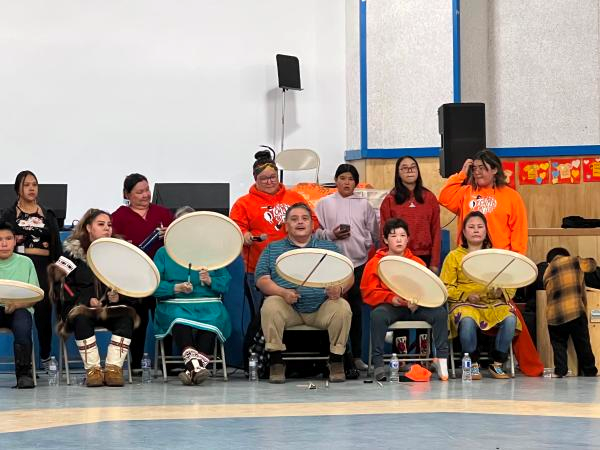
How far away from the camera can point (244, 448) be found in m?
4.30

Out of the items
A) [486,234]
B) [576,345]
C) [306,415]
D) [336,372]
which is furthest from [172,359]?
[576,345]

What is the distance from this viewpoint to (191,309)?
7.04 meters

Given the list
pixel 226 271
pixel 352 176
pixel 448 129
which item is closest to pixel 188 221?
pixel 226 271

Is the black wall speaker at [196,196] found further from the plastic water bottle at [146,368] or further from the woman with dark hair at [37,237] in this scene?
the plastic water bottle at [146,368]

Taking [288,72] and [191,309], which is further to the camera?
[288,72]

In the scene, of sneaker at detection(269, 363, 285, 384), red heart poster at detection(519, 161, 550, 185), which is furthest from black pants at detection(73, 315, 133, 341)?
red heart poster at detection(519, 161, 550, 185)

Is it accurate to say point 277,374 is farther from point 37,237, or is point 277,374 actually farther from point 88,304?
point 37,237

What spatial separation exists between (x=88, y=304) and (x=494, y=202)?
2653mm

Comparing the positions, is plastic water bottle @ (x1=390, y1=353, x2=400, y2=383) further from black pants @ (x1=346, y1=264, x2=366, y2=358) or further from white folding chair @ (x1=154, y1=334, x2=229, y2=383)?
white folding chair @ (x1=154, y1=334, x2=229, y2=383)

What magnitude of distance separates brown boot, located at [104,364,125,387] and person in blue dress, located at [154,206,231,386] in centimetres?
35

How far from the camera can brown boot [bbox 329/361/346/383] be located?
6.96 m

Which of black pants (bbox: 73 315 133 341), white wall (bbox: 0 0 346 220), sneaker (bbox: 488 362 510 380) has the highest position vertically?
Answer: white wall (bbox: 0 0 346 220)

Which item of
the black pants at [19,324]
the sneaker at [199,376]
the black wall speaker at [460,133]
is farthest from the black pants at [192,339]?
the black wall speaker at [460,133]

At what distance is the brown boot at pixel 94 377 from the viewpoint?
6.76 meters
